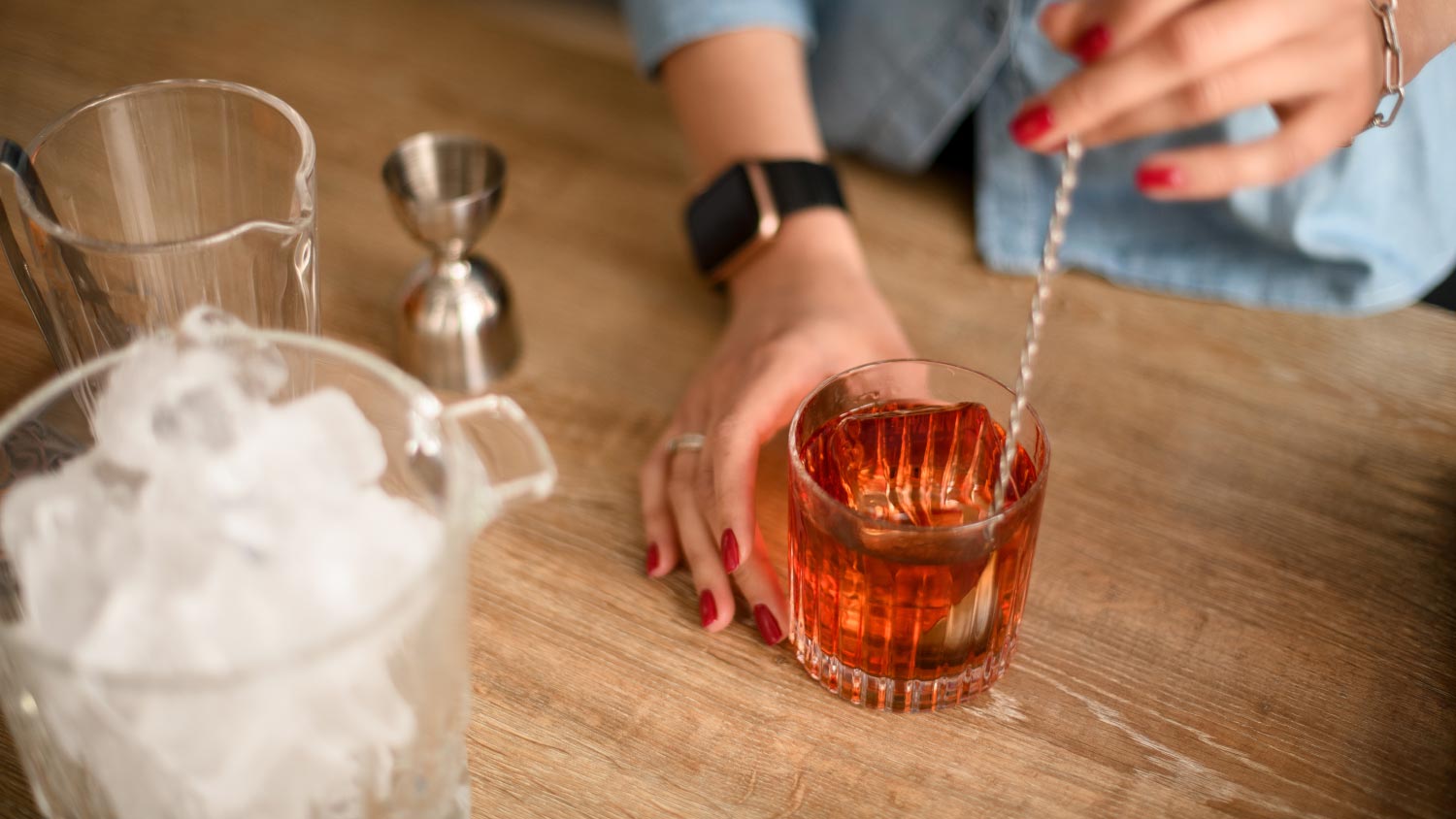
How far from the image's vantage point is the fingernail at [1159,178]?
0.88 m

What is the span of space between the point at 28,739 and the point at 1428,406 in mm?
890

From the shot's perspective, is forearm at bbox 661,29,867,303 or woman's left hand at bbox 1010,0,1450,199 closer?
woman's left hand at bbox 1010,0,1450,199

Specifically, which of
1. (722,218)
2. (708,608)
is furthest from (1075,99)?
(708,608)

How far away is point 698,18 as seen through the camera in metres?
1.07

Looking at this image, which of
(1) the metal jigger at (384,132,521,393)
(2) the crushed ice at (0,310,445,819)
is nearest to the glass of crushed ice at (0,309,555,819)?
(2) the crushed ice at (0,310,445,819)

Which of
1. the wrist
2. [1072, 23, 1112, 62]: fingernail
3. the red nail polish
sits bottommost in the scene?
the wrist

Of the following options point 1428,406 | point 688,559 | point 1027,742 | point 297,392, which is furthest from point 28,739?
point 1428,406

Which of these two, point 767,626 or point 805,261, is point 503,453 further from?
point 805,261

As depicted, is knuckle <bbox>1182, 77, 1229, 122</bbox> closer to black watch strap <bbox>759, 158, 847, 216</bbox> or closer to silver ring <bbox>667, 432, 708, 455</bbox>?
black watch strap <bbox>759, 158, 847, 216</bbox>

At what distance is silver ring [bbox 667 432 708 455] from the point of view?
2.68 ft

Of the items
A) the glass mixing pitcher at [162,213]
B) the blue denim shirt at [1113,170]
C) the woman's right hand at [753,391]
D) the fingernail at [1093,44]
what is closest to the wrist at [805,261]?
the woman's right hand at [753,391]

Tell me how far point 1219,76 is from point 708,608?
49 centimetres

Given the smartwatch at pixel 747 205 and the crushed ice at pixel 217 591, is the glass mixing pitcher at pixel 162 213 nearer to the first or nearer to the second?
the crushed ice at pixel 217 591

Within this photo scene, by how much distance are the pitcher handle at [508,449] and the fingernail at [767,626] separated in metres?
0.22
